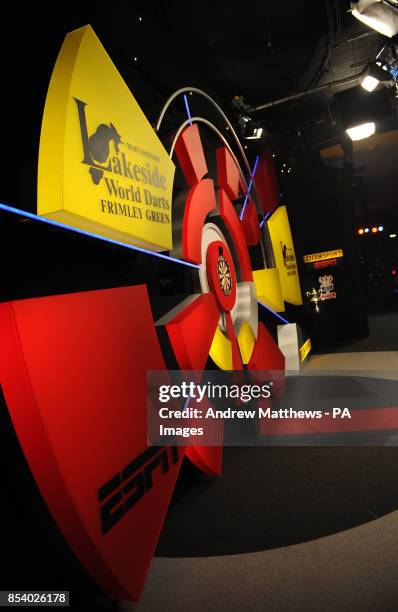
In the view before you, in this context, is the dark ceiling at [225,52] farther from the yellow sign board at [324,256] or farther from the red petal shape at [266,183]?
the yellow sign board at [324,256]

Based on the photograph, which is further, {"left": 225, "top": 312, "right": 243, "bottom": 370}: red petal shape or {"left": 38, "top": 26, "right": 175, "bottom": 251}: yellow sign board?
{"left": 225, "top": 312, "right": 243, "bottom": 370}: red petal shape

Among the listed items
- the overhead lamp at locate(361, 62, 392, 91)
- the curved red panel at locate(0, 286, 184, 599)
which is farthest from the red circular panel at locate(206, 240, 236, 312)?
the overhead lamp at locate(361, 62, 392, 91)

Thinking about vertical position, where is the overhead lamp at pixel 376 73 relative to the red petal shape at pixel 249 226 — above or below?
above

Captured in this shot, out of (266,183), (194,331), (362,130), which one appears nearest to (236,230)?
(194,331)

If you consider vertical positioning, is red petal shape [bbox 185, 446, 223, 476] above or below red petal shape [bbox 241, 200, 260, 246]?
below

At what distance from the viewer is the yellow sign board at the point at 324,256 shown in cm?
767

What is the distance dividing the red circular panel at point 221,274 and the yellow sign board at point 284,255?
246 centimetres

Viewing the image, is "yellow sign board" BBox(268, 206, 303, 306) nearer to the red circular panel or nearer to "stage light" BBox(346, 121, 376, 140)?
"stage light" BBox(346, 121, 376, 140)

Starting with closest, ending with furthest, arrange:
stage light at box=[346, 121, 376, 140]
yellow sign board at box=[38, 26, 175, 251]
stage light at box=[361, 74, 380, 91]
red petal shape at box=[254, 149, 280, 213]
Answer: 1. yellow sign board at box=[38, 26, 175, 251]
2. stage light at box=[361, 74, 380, 91]
3. red petal shape at box=[254, 149, 280, 213]
4. stage light at box=[346, 121, 376, 140]

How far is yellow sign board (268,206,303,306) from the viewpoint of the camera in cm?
614

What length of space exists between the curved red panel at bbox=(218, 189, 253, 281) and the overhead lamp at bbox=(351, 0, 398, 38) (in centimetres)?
202

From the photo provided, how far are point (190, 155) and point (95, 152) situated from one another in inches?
53.2

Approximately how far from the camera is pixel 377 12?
3852 mm

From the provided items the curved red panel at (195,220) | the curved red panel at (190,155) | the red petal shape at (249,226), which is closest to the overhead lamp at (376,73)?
the red petal shape at (249,226)
